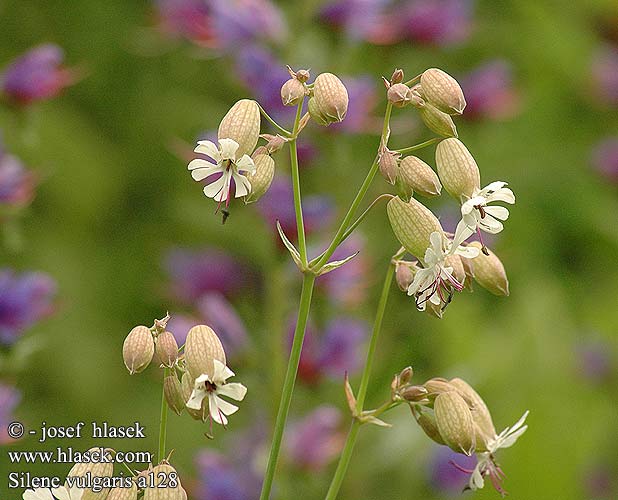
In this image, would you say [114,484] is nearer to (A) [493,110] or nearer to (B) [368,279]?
(B) [368,279]

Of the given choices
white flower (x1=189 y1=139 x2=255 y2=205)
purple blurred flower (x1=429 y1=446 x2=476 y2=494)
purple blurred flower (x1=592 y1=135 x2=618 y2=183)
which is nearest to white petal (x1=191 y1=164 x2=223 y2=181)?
white flower (x1=189 y1=139 x2=255 y2=205)

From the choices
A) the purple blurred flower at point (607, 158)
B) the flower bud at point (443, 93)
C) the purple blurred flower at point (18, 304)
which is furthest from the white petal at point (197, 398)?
the purple blurred flower at point (607, 158)

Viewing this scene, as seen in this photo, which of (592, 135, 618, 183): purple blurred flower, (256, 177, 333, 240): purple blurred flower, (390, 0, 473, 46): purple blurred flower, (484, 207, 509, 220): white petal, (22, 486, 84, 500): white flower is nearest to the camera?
(22, 486, 84, 500): white flower

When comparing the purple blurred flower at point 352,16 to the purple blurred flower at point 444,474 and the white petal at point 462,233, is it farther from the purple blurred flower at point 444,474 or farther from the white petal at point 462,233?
the white petal at point 462,233

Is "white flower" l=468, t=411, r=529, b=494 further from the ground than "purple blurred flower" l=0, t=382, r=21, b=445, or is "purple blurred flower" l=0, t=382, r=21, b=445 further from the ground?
"white flower" l=468, t=411, r=529, b=494

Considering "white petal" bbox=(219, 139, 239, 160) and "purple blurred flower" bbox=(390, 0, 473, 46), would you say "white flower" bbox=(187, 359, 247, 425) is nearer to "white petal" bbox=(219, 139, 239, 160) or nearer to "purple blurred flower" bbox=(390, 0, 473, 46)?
"white petal" bbox=(219, 139, 239, 160)

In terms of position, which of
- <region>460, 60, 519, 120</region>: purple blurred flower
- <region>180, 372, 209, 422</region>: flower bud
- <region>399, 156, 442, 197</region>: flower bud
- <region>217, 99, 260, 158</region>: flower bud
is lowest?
<region>460, 60, 519, 120</region>: purple blurred flower

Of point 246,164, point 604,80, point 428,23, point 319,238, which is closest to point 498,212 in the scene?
point 246,164
